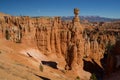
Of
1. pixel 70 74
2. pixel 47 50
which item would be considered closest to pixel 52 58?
pixel 47 50

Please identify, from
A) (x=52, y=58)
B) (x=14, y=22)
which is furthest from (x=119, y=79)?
(x=14, y=22)

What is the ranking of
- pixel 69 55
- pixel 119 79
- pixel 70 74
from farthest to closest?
pixel 69 55 < pixel 70 74 < pixel 119 79

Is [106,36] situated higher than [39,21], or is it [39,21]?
[39,21]

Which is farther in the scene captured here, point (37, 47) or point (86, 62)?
point (37, 47)

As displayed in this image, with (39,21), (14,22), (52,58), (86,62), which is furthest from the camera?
(39,21)

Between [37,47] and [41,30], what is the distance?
6171 millimetres

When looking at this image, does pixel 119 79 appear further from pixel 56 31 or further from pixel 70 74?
pixel 56 31

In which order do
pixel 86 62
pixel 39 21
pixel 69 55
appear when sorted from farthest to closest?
pixel 39 21
pixel 86 62
pixel 69 55

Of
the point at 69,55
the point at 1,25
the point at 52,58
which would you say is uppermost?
the point at 1,25

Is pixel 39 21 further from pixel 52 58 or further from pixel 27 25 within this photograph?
pixel 52 58

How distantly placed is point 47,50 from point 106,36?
42.1m

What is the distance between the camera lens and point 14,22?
82.1 m

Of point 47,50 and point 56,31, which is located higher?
point 56,31

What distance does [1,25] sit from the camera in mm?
77438
